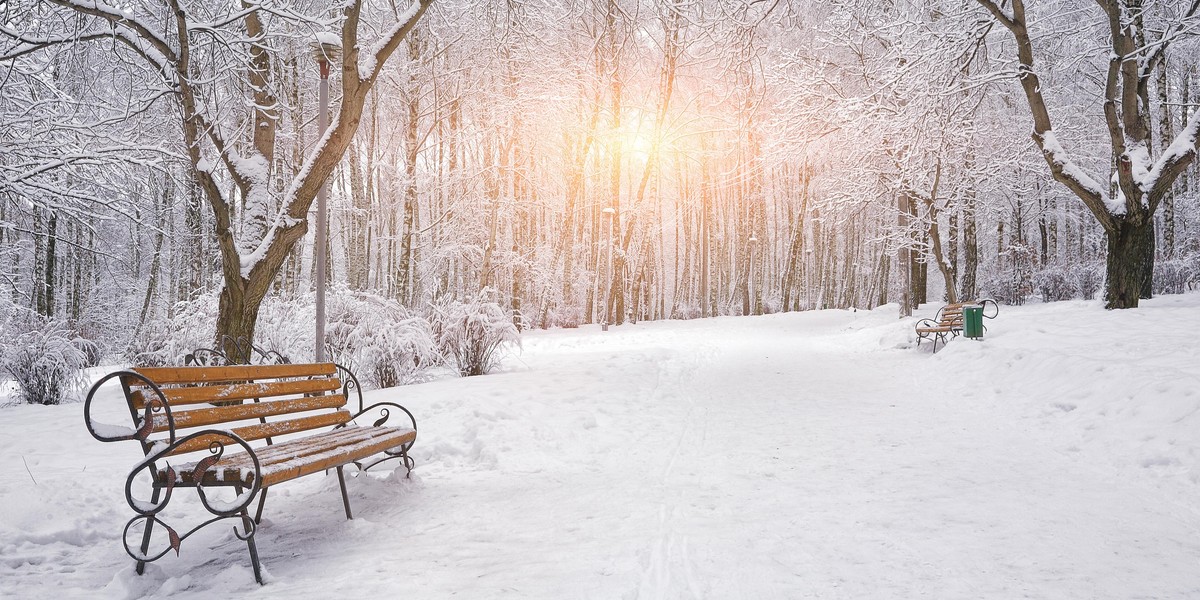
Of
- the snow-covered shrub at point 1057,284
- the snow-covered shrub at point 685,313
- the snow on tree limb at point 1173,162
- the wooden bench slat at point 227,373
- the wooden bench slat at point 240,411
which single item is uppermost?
the snow on tree limb at point 1173,162

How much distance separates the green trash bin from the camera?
991cm

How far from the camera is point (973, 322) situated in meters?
9.98

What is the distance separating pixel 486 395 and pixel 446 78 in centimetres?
1360

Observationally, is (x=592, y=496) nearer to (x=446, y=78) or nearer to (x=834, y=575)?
(x=834, y=575)

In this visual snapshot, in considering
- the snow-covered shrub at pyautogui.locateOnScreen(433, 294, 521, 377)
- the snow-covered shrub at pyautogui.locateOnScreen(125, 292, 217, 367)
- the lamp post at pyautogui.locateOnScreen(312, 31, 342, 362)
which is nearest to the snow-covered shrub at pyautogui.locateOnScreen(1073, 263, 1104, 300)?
the snow-covered shrub at pyautogui.locateOnScreen(433, 294, 521, 377)

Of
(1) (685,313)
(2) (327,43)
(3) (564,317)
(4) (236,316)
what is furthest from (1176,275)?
(4) (236,316)

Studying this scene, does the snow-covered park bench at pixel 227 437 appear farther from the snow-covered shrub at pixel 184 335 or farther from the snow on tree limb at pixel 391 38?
the snow-covered shrub at pixel 184 335

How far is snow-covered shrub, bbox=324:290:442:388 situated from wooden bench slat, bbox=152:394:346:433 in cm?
442

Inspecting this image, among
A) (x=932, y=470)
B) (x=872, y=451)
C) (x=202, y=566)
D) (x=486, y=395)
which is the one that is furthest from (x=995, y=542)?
(x=486, y=395)

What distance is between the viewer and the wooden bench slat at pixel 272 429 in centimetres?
325

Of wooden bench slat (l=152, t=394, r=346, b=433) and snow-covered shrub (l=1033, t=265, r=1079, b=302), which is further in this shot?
snow-covered shrub (l=1033, t=265, r=1079, b=302)

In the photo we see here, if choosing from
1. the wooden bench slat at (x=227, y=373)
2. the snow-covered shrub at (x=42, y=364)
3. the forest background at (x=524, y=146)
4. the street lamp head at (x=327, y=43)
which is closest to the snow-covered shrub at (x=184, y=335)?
the forest background at (x=524, y=146)

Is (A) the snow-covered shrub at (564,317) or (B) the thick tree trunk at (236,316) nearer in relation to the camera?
(B) the thick tree trunk at (236,316)

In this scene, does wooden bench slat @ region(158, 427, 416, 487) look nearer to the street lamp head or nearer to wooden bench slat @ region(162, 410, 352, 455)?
wooden bench slat @ region(162, 410, 352, 455)
